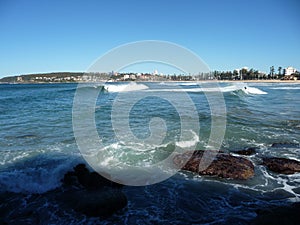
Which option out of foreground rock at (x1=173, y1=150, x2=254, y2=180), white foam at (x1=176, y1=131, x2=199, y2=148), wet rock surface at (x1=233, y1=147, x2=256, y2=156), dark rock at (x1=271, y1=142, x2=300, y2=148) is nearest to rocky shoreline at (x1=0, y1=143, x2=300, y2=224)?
foreground rock at (x1=173, y1=150, x2=254, y2=180)

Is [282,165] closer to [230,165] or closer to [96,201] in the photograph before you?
[230,165]

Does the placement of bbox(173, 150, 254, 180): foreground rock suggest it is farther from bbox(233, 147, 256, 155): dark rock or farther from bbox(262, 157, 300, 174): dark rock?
bbox(233, 147, 256, 155): dark rock

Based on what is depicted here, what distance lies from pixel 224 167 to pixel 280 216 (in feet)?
7.96

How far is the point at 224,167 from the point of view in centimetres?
720

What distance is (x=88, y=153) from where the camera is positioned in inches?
358

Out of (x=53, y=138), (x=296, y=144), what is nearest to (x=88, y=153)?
(x=53, y=138)

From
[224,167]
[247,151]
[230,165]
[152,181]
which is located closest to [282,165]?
[247,151]

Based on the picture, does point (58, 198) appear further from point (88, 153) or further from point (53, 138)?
point (53, 138)

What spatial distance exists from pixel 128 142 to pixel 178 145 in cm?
234

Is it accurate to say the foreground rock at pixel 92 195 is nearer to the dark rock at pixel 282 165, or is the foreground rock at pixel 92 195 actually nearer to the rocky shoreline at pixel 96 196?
the rocky shoreline at pixel 96 196

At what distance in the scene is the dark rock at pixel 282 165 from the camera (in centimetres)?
732

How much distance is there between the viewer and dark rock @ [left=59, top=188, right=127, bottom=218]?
5211 millimetres

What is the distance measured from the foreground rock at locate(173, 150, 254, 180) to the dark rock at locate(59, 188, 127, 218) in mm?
2709

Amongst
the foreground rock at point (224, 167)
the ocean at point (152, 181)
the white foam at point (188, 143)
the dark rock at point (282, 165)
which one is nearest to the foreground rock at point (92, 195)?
the ocean at point (152, 181)
